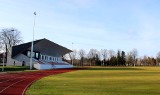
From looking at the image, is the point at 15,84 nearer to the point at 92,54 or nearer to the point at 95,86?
the point at 95,86

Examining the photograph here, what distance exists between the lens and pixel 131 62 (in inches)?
6683

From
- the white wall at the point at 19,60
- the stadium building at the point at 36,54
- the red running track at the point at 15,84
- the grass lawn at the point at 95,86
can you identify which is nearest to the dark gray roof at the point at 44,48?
the stadium building at the point at 36,54

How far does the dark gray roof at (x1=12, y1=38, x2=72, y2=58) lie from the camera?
8594cm

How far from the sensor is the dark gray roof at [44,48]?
85938 millimetres

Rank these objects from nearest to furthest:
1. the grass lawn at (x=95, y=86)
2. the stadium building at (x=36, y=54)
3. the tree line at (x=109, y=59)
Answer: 1. the grass lawn at (x=95, y=86)
2. the stadium building at (x=36, y=54)
3. the tree line at (x=109, y=59)

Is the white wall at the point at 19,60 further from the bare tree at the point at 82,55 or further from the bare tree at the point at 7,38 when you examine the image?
the bare tree at the point at 82,55

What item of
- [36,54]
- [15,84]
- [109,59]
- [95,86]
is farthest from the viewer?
[109,59]

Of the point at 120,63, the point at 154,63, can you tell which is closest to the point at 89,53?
the point at 120,63

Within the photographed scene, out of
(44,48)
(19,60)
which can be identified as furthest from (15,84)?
(44,48)

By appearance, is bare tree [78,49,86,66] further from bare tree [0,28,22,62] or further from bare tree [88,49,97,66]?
bare tree [0,28,22,62]

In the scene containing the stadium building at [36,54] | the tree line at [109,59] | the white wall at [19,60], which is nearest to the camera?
the stadium building at [36,54]

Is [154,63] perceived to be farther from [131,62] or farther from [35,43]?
[35,43]

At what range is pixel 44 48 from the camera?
97.2 metres

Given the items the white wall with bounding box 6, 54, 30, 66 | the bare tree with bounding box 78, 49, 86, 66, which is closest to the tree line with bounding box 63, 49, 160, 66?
the bare tree with bounding box 78, 49, 86, 66
